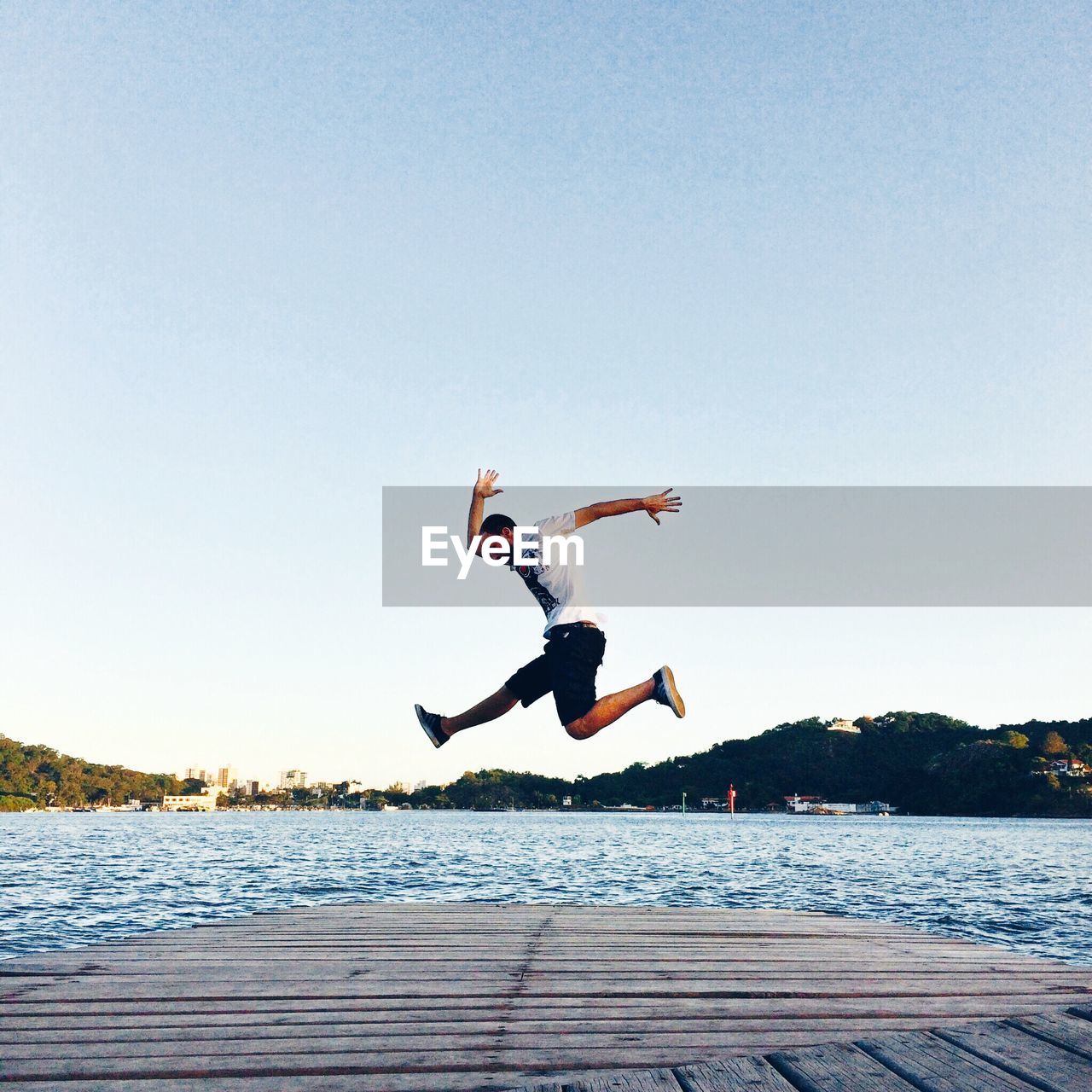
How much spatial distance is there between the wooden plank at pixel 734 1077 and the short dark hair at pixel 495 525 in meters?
3.98

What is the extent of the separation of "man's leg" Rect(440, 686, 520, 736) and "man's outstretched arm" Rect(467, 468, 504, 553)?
126 centimetres

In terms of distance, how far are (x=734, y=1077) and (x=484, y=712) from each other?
4.52 m

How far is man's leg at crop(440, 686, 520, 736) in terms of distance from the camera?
7324 millimetres

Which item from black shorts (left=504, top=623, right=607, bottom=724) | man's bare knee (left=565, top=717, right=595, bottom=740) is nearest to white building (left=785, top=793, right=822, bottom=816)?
man's bare knee (left=565, top=717, right=595, bottom=740)

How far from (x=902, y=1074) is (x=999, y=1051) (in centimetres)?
53

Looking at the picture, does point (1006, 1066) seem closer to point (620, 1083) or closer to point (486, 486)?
point (620, 1083)

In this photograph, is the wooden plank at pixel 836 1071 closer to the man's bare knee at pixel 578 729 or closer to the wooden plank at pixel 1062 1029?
the wooden plank at pixel 1062 1029

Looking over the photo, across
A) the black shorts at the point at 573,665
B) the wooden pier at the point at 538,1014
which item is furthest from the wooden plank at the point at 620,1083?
the black shorts at the point at 573,665

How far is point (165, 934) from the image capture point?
715cm

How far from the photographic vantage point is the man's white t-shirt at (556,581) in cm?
672

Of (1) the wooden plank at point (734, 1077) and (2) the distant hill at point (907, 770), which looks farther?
(2) the distant hill at point (907, 770)

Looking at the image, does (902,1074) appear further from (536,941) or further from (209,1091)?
(536,941)

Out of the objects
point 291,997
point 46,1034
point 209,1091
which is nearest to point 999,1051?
point 209,1091

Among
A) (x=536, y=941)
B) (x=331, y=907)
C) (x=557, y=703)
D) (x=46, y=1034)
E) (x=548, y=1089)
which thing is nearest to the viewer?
(x=548, y=1089)
